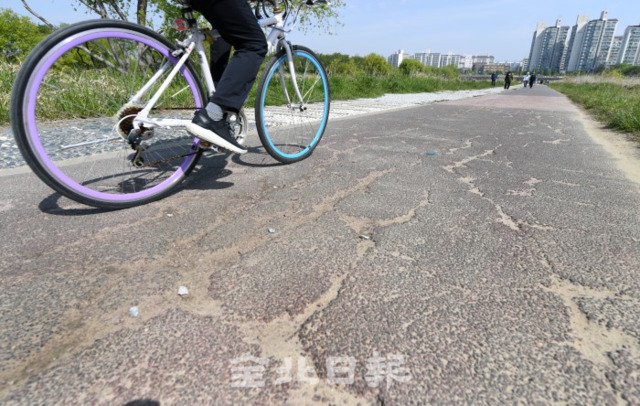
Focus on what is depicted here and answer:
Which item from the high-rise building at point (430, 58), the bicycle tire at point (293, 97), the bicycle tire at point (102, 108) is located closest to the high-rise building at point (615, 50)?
the high-rise building at point (430, 58)

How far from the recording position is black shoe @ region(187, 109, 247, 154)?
193 cm

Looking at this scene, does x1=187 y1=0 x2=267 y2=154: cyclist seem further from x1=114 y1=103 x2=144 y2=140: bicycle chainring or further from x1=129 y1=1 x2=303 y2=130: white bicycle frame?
x1=114 y1=103 x2=144 y2=140: bicycle chainring

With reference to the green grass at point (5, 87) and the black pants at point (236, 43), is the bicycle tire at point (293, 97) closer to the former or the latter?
the black pants at point (236, 43)

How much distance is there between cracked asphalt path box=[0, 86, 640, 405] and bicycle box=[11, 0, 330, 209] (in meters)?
0.23

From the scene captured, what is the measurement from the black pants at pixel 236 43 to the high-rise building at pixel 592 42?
5564 inches

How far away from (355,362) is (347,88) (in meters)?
10.6

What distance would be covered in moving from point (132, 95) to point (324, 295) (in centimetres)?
170

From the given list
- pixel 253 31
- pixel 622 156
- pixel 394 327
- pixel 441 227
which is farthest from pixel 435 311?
pixel 622 156

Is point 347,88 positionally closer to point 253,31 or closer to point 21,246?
point 253,31

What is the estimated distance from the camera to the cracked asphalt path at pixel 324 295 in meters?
0.84

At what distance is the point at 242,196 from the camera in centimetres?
209

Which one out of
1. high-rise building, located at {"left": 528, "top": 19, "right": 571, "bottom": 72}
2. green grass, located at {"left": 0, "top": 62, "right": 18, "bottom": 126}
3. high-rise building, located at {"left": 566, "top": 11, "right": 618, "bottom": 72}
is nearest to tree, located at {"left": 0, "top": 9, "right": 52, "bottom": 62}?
green grass, located at {"left": 0, "top": 62, "right": 18, "bottom": 126}

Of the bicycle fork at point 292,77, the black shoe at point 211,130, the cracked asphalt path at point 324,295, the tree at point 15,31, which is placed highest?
the tree at point 15,31

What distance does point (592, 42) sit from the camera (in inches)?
4439
